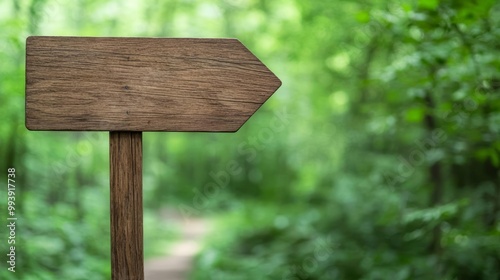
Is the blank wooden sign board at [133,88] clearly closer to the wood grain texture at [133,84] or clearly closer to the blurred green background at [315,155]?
the wood grain texture at [133,84]

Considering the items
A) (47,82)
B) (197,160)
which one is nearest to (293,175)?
(197,160)

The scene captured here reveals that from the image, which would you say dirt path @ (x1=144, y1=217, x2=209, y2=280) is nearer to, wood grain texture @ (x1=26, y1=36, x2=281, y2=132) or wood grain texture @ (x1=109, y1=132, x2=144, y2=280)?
wood grain texture @ (x1=109, y1=132, x2=144, y2=280)

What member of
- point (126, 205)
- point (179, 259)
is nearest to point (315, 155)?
point (179, 259)

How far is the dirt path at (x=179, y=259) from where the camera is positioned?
24.5 feet

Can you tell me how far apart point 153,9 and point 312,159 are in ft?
15.9

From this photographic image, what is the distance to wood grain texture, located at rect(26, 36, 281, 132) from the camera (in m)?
2.06

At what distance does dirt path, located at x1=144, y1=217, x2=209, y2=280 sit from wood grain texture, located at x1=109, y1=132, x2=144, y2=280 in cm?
522

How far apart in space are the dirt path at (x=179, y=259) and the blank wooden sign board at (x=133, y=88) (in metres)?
5.43

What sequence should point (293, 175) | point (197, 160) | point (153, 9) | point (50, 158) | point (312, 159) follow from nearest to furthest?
point (50, 158)
point (153, 9)
point (312, 159)
point (293, 175)
point (197, 160)

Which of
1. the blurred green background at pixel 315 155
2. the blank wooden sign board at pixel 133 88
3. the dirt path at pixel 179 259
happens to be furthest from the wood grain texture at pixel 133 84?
the dirt path at pixel 179 259

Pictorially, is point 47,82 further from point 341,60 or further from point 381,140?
point 341,60

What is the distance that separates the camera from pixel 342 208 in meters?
8.65

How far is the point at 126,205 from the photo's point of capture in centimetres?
215

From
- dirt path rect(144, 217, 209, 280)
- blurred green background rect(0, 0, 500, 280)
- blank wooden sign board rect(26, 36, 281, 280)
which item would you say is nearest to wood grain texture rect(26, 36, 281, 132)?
blank wooden sign board rect(26, 36, 281, 280)
